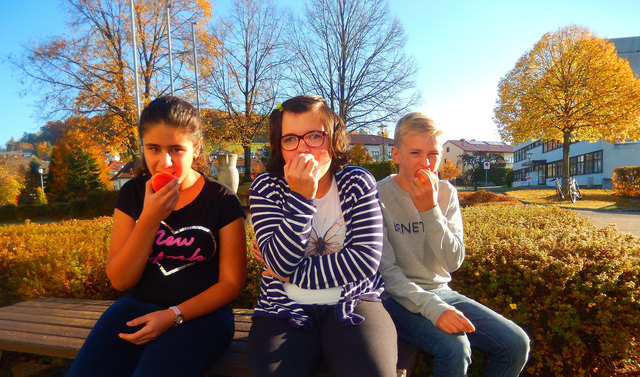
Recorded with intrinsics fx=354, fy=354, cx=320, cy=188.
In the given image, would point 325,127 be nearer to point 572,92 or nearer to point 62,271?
point 62,271

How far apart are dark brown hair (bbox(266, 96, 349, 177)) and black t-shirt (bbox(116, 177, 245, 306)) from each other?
393 millimetres

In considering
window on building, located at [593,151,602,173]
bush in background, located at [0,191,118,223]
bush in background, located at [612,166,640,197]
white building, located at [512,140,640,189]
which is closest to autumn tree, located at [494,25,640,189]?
bush in background, located at [612,166,640,197]

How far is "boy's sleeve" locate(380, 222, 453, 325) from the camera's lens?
1854mm

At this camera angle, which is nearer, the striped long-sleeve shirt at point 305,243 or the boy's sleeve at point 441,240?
the striped long-sleeve shirt at point 305,243

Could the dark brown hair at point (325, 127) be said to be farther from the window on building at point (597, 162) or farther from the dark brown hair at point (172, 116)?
the window on building at point (597, 162)

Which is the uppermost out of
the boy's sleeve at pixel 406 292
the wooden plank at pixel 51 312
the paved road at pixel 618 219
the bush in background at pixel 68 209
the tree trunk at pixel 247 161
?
the tree trunk at pixel 247 161

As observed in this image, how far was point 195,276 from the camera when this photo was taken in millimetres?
1990

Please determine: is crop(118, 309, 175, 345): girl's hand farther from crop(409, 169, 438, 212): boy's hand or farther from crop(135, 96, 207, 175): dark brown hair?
crop(409, 169, 438, 212): boy's hand

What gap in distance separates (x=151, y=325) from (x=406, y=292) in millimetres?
1333

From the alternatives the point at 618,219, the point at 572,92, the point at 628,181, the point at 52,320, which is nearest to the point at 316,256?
the point at 52,320

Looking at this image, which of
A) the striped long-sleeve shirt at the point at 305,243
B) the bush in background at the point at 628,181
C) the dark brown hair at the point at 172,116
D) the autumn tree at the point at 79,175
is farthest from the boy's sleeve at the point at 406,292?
the autumn tree at the point at 79,175

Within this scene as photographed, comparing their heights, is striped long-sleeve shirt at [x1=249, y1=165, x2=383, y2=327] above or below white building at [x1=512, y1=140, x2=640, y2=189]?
below

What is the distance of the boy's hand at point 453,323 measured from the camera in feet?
5.75

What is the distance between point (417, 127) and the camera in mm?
2188
